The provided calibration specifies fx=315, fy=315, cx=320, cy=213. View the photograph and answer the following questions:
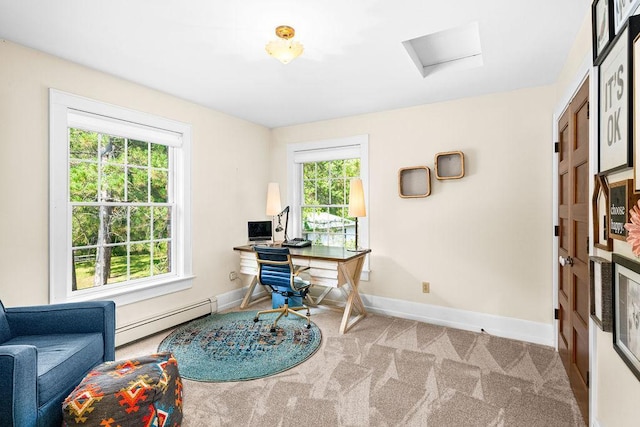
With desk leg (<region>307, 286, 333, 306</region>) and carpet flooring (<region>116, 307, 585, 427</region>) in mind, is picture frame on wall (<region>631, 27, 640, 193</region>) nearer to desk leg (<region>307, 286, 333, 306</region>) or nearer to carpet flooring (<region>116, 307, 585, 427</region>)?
carpet flooring (<region>116, 307, 585, 427</region>)

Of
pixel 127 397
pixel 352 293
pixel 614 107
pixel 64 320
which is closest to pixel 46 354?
pixel 64 320

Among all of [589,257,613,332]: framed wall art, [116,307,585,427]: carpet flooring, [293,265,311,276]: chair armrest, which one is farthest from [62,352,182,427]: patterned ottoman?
[589,257,613,332]: framed wall art

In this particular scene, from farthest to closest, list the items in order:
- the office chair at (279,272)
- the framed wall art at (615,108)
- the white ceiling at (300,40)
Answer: the office chair at (279,272)
the white ceiling at (300,40)
the framed wall art at (615,108)

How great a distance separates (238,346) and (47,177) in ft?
6.67

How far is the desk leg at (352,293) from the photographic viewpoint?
10.5 feet

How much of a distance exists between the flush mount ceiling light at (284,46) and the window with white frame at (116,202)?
1.72 meters

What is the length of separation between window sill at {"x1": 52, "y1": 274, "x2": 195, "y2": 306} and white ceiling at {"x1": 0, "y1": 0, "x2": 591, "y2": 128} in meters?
1.91

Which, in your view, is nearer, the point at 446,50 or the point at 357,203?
the point at 446,50

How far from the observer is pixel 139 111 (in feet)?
9.80

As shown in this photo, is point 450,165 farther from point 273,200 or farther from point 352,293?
point 273,200

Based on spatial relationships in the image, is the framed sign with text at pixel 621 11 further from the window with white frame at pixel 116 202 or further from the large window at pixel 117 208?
the large window at pixel 117 208

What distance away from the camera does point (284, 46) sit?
78.4 inches

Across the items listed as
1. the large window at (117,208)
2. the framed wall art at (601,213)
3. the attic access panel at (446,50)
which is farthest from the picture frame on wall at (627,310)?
the large window at (117,208)

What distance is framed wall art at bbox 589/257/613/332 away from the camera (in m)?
1.37
